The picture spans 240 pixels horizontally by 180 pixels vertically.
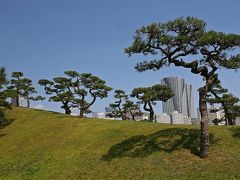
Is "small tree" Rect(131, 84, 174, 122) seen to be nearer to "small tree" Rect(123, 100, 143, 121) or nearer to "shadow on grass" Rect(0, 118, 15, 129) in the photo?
"small tree" Rect(123, 100, 143, 121)

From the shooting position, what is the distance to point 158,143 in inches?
1329

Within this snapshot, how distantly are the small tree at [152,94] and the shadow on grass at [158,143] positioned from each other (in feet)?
95.4

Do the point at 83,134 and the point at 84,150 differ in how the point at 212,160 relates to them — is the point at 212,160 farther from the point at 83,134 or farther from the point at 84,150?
the point at 83,134

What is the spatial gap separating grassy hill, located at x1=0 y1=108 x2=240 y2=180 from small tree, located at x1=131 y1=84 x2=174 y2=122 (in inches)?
751

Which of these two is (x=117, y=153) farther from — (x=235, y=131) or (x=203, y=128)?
(x=235, y=131)

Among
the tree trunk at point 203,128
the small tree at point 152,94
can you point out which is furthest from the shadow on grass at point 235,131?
the small tree at point 152,94

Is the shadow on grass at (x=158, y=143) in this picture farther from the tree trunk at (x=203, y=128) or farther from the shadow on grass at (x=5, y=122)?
the shadow on grass at (x=5, y=122)

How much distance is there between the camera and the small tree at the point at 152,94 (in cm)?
6738

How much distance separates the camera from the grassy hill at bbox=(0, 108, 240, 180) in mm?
27344

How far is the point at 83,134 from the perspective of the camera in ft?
146

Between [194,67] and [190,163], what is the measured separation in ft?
27.0

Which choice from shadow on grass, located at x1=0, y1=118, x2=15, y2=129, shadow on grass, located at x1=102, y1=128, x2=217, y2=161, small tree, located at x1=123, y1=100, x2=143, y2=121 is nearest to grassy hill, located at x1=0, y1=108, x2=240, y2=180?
shadow on grass, located at x1=102, y1=128, x2=217, y2=161

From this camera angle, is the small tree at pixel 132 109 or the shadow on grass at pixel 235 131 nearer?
the shadow on grass at pixel 235 131

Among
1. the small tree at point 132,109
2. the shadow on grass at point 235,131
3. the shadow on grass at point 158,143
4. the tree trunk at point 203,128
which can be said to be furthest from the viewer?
the small tree at point 132,109
